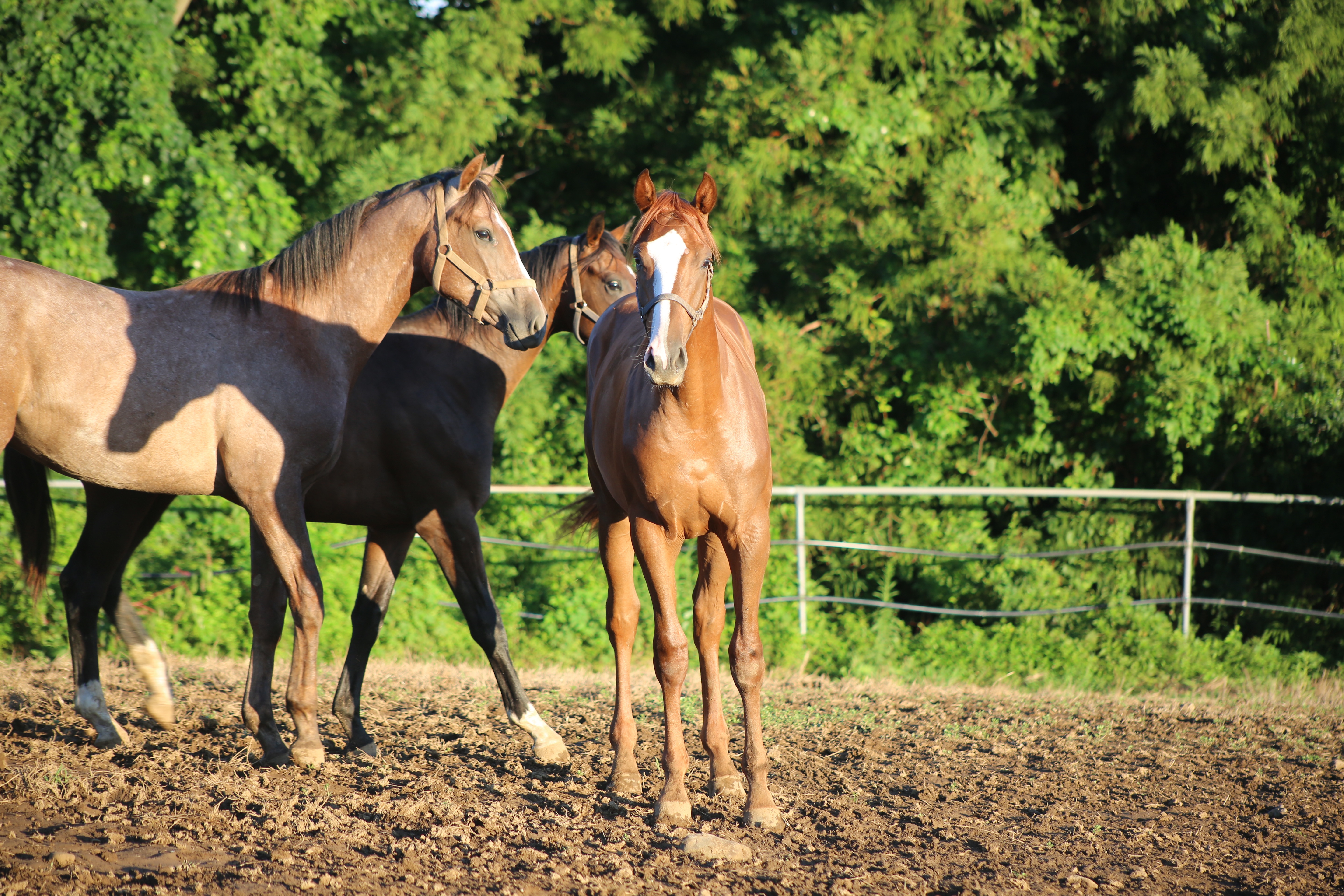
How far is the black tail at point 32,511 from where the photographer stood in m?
4.46

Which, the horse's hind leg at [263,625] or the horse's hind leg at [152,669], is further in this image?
the horse's hind leg at [152,669]

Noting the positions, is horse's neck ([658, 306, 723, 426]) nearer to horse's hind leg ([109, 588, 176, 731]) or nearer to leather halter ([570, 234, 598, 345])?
leather halter ([570, 234, 598, 345])

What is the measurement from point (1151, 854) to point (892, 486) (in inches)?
253

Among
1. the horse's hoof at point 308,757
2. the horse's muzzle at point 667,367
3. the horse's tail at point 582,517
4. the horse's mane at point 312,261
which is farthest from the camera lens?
the horse's tail at point 582,517

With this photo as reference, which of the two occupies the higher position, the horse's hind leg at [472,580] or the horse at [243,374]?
the horse at [243,374]

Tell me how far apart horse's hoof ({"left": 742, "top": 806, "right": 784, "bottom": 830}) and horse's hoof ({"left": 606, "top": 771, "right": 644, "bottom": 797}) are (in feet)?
1.72

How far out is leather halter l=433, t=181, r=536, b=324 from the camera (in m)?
4.03

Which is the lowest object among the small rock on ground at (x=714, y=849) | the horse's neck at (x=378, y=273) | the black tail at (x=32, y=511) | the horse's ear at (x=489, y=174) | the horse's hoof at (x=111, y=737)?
the horse's hoof at (x=111, y=737)

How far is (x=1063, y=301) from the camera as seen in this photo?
8.77m

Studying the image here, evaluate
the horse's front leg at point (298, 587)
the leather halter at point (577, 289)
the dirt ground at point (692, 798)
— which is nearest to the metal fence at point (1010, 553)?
the dirt ground at point (692, 798)

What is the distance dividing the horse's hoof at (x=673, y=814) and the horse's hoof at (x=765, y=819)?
195mm

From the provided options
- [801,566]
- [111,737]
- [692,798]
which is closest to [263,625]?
[111,737]

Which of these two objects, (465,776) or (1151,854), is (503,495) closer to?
(465,776)

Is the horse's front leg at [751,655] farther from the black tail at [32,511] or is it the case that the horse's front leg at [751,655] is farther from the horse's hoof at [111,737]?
the black tail at [32,511]
